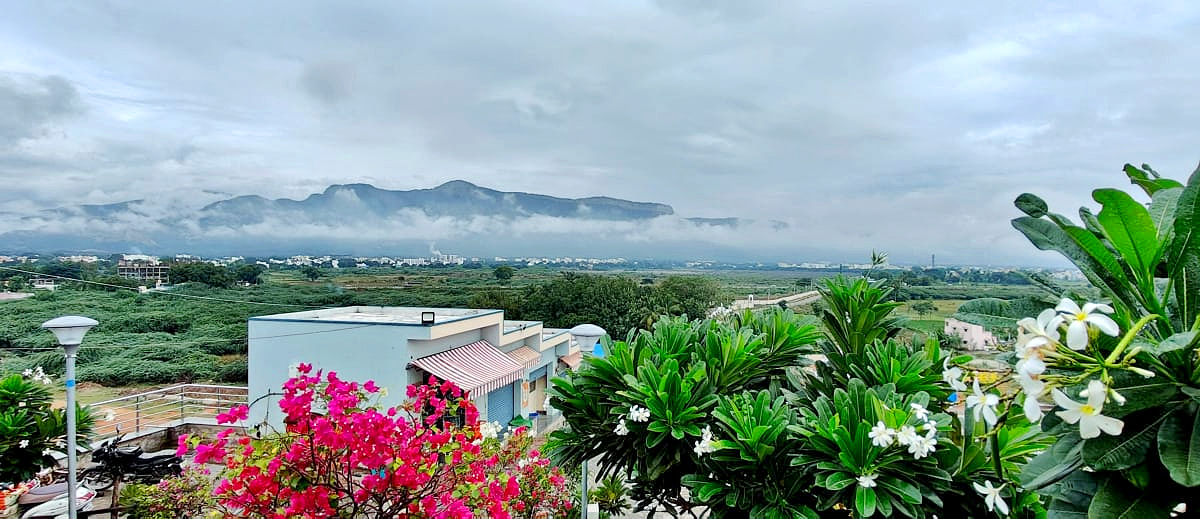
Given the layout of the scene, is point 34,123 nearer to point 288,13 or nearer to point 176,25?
point 176,25

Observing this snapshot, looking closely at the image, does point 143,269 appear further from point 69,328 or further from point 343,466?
point 343,466

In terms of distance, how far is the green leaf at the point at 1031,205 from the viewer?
0.77 m

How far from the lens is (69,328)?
10.7ft

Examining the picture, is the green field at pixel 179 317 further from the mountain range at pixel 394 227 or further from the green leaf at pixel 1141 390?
the green leaf at pixel 1141 390

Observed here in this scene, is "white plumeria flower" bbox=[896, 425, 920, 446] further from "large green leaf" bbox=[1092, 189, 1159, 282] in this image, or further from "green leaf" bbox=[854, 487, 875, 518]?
"large green leaf" bbox=[1092, 189, 1159, 282]

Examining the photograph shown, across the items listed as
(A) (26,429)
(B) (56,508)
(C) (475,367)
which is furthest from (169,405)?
(A) (26,429)

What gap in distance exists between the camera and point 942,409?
1486 millimetres

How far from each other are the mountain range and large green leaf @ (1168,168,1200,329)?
1362 centimetres

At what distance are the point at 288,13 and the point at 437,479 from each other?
7.74 metres

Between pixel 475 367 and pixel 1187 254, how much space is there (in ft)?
28.5

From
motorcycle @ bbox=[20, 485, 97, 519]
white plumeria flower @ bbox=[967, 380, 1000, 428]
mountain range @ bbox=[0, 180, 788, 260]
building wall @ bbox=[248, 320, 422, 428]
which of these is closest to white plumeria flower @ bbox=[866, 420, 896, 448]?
white plumeria flower @ bbox=[967, 380, 1000, 428]

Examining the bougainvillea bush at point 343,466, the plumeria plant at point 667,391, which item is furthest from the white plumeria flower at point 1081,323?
the bougainvillea bush at point 343,466

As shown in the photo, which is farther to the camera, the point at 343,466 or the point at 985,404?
the point at 343,466

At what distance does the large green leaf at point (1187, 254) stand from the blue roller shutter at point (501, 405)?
31.4 feet
